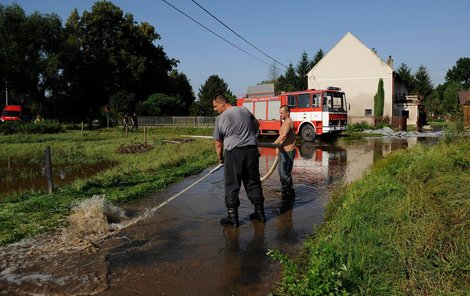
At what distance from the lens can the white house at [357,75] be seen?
4331 cm

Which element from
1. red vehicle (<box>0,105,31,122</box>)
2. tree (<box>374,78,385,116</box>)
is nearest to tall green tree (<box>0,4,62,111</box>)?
red vehicle (<box>0,105,31,122</box>)

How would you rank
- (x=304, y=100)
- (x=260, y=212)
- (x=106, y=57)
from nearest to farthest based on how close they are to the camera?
(x=260, y=212), (x=304, y=100), (x=106, y=57)

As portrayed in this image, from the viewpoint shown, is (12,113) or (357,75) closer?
(12,113)

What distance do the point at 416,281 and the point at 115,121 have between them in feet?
148

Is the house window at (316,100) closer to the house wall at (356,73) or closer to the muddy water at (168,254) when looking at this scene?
the muddy water at (168,254)

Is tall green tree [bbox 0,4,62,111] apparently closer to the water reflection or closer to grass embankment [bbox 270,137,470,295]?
the water reflection

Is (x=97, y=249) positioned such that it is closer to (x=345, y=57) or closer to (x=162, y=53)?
(x=345, y=57)

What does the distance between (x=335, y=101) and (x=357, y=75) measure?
24.3 m

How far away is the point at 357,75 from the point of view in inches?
1753

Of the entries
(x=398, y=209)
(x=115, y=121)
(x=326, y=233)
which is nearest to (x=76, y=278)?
(x=326, y=233)

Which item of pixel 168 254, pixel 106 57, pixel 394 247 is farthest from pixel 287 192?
pixel 106 57

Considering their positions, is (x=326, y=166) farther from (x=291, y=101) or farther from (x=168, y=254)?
(x=291, y=101)

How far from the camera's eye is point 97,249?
4.91 metres

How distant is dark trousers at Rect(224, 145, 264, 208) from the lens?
5.95 metres
